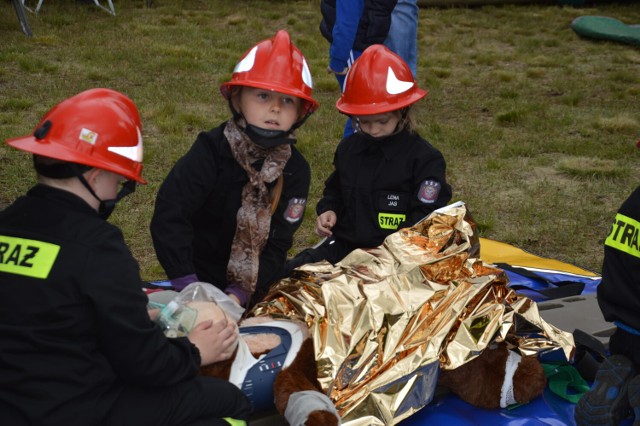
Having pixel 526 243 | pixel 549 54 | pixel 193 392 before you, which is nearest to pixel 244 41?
pixel 549 54

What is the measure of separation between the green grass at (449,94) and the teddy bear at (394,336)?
153cm

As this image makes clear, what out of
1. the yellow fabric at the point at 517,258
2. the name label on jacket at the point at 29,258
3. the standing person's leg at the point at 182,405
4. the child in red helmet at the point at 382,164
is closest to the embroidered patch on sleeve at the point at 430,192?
the child in red helmet at the point at 382,164

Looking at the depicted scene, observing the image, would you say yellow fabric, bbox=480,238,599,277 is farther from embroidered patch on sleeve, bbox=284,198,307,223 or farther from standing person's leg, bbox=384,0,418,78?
standing person's leg, bbox=384,0,418,78

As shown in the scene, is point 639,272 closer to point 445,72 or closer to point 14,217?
point 14,217

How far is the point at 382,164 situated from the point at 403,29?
216cm

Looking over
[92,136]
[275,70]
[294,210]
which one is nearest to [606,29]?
[294,210]

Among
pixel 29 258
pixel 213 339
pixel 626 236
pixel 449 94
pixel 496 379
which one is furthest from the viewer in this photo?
pixel 449 94

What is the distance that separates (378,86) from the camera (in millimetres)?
3369

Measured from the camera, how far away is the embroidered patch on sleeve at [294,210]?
317cm

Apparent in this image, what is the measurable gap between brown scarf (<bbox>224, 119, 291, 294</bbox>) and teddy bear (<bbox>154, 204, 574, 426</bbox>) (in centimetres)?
17

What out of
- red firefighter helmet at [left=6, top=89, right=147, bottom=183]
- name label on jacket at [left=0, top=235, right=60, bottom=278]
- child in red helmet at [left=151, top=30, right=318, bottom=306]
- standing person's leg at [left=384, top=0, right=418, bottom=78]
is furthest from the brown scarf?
standing person's leg at [left=384, top=0, right=418, bottom=78]

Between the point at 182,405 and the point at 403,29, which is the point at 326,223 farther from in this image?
the point at 403,29

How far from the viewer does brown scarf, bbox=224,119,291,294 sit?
116 inches

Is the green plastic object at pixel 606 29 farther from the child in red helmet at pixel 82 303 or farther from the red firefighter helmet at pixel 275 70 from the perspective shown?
the child in red helmet at pixel 82 303
